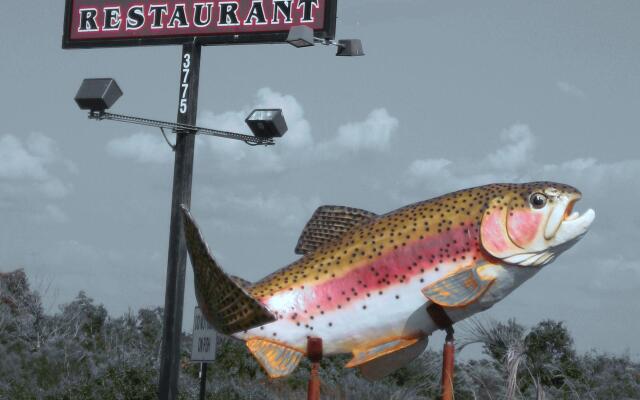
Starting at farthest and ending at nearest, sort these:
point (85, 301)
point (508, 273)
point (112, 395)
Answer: point (85, 301), point (112, 395), point (508, 273)

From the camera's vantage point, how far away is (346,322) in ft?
32.6

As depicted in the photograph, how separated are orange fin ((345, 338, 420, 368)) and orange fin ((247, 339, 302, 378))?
473 millimetres

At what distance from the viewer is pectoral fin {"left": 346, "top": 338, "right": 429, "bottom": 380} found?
32.6 feet

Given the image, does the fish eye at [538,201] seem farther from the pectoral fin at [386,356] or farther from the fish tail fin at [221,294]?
the fish tail fin at [221,294]

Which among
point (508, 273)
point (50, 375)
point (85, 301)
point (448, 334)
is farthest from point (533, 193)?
point (85, 301)

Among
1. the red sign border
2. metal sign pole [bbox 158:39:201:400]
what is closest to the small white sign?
metal sign pole [bbox 158:39:201:400]

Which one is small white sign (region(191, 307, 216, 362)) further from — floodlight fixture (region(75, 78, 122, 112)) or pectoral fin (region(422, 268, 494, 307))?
pectoral fin (region(422, 268, 494, 307))

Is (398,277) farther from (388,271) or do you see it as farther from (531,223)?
(531,223)

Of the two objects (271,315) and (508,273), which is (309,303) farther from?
(508,273)

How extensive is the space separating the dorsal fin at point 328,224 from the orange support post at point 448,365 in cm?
125

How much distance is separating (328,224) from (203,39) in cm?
713

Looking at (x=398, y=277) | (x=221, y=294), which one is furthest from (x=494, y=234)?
(x=221, y=294)

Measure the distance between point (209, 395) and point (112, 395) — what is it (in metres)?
1.46

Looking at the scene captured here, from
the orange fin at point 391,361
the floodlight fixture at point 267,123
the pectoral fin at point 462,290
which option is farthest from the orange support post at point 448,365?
the floodlight fixture at point 267,123
